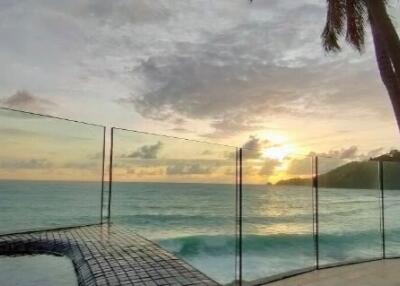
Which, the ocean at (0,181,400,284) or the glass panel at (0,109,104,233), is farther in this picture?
the ocean at (0,181,400,284)

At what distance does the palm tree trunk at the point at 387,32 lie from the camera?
474 centimetres

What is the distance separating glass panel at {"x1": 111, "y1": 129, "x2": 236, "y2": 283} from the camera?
5.91 m

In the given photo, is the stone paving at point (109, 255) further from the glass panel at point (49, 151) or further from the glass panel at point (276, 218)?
the glass panel at point (276, 218)

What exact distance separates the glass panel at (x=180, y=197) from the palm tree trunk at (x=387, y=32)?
2197 millimetres

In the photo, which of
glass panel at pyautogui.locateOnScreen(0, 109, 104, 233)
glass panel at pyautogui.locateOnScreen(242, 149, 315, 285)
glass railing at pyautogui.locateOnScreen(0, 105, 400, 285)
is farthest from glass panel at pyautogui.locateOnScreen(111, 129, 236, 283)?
glass panel at pyautogui.locateOnScreen(242, 149, 315, 285)

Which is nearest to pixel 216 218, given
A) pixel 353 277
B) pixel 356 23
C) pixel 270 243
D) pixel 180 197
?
pixel 180 197

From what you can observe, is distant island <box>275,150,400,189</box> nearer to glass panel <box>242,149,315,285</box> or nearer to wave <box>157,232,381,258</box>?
glass panel <box>242,149,315,285</box>

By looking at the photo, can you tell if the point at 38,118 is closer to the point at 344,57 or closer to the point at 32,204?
the point at 344,57

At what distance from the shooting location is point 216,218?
29703mm

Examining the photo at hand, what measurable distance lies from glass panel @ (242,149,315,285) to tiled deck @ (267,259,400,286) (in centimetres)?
29

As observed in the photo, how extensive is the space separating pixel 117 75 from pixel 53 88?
4.99 ft

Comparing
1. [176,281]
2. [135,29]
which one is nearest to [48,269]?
[176,281]

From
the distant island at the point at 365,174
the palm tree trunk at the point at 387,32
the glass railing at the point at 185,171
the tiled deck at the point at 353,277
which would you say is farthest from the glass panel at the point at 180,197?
the palm tree trunk at the point at 387,32

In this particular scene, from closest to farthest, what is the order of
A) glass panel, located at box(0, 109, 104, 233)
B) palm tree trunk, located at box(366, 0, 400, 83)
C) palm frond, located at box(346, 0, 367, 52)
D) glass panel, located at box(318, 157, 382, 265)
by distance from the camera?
palm tree trunk, located at box(366, 0, 400, 83), glass panel, located at box(0, 109, 104, 233), palm frond, located at box(346, 0, 367, 52), glass panel, located at box(318, 157, 382, 265)
